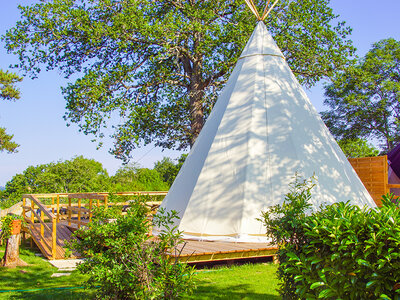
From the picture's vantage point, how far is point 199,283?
204 inches

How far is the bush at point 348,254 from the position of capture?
2.37 m

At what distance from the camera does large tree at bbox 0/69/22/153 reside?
1719 cm

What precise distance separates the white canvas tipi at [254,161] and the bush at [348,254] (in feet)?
12.3

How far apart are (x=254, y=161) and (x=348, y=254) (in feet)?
15.3

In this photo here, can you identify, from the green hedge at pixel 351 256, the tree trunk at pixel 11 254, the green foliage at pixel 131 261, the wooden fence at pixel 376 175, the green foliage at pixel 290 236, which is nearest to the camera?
→ the green hedge at pixel 351 256

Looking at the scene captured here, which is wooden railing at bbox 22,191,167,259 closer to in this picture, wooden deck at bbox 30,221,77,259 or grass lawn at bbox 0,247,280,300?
wooden deck at bbox 30,221,77,259

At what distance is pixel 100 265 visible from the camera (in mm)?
3607

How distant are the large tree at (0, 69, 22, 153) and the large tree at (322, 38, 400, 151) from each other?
15.1 m

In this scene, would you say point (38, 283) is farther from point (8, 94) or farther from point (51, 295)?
point (8, 94)

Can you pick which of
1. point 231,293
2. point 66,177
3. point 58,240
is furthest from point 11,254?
point 66,177

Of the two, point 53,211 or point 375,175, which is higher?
point 375,175

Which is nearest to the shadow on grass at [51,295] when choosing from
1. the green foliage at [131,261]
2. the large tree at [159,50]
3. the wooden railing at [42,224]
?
the green foliage at [131,261]

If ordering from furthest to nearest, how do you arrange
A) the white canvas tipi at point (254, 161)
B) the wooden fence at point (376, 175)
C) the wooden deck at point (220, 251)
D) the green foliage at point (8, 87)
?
1. the green foliage at point (8, 87)
2. the wooden fence at point (376, 175)
3. the white canvas tipi at point (254, 161)
4. the wooden deck at point (220, 251)

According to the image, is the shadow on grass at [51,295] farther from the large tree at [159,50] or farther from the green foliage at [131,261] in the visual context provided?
the large tree at [159,50]
